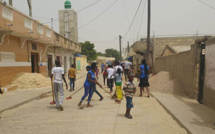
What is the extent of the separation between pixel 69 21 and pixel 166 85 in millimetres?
33563

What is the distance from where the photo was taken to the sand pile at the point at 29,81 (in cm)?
1111

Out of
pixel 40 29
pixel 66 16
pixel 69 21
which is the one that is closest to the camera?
pixel 40 29

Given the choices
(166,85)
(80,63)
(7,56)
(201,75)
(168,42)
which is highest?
(168,42)

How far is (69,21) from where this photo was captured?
37812mm

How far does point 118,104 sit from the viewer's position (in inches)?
243

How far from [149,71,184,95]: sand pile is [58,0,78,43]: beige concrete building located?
3095 cm

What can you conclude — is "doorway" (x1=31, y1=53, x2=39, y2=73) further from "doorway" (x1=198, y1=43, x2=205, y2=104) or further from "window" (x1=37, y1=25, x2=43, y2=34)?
"doorway" (x1=198, y1=43, x2=205, y2=104)

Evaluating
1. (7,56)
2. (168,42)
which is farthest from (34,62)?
(168,42)

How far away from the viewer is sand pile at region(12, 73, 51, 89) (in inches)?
437

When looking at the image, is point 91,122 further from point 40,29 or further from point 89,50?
point 89,50

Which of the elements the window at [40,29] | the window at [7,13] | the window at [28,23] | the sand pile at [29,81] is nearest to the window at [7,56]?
the sand pile at [29,81]

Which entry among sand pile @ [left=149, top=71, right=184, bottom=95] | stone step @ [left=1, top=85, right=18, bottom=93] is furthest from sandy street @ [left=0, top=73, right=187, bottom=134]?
stone step @ [left=1, top=85, right=18, bottom=93]

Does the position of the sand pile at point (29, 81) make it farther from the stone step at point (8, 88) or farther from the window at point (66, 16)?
the window at point (66, 16)

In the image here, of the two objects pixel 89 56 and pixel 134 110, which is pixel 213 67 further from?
pixel 89 56
